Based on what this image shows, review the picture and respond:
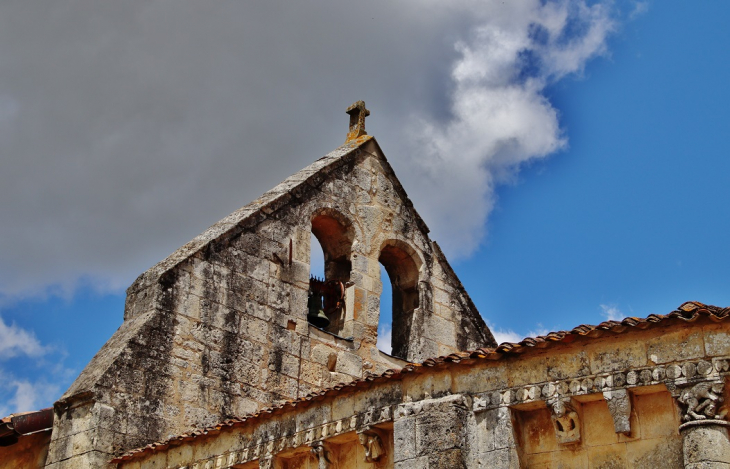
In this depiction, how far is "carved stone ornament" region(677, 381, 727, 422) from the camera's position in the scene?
22.7ft

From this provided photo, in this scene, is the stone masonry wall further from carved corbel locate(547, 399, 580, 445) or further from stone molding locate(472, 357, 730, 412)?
carved corbel locate(547, 399, 580, 445)

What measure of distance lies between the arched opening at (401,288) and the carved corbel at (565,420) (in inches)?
247

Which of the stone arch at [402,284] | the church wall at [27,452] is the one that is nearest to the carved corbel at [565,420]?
the stone arch at [402,284]

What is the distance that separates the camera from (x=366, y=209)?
14.3 meters

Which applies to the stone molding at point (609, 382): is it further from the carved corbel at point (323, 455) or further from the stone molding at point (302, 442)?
the carved corbel at point (323, 455)

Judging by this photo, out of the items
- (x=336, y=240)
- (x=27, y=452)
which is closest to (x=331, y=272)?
(x=336, y=240)

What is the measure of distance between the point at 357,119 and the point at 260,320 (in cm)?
406

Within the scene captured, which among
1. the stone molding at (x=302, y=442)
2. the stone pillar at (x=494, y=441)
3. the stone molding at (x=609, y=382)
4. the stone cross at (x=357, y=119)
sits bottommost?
the stone pillar at (x=494, y=441)

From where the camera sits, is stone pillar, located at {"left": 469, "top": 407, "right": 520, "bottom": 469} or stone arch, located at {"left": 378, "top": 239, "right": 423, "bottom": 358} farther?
stone arch, located at {"left": 378, "top": 239, "right": 423, "bottom": 358}

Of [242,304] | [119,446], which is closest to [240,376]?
[242,304]

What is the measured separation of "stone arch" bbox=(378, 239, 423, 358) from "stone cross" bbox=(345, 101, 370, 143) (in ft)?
5.96

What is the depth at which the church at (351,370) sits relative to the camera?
7332 mm

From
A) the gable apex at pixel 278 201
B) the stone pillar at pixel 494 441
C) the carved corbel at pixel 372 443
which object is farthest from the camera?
the gable apex at pixel 278 201

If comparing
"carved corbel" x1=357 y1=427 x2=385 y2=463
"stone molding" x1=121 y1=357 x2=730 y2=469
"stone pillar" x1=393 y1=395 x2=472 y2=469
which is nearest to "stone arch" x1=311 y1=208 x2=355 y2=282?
"stone molding" x1=121 y1=357 x2=730 y2=469
